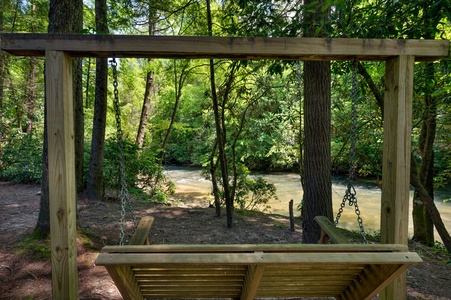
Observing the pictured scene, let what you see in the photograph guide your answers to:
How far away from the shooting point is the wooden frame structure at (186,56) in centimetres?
165

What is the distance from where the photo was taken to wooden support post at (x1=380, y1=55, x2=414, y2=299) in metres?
1.76

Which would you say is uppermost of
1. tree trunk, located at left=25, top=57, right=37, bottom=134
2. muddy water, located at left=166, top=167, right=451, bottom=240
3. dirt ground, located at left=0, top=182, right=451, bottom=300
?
tree trunk, located at left=25, top=57, right=37, bottom=134

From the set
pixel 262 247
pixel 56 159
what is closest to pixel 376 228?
pixel 262 247

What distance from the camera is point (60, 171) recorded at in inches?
65.9

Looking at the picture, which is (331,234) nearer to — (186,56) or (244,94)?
(186,56)

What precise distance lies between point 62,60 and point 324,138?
249 centimetres

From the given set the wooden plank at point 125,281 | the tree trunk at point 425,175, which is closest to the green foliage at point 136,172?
the wooden plank at point 125,281

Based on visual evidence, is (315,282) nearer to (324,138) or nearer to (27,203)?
(324,138)

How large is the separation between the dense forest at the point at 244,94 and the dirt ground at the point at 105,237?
500 mm

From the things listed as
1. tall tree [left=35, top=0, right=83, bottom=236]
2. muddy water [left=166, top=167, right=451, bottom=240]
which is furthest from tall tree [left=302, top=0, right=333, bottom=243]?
muddy water [left=166, top=167, right=451, bottom=240]

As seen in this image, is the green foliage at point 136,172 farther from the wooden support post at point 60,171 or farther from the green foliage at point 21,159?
the wooden support post at point 60,171

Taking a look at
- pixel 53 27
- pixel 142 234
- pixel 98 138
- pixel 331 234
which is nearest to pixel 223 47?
pixel 142 234

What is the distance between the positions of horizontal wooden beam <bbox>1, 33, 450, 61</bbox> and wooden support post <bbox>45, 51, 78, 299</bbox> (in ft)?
0.31

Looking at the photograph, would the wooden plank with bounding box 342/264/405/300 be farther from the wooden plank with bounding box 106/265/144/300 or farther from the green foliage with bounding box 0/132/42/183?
the green foliage with bounding box 0/132/42/183
